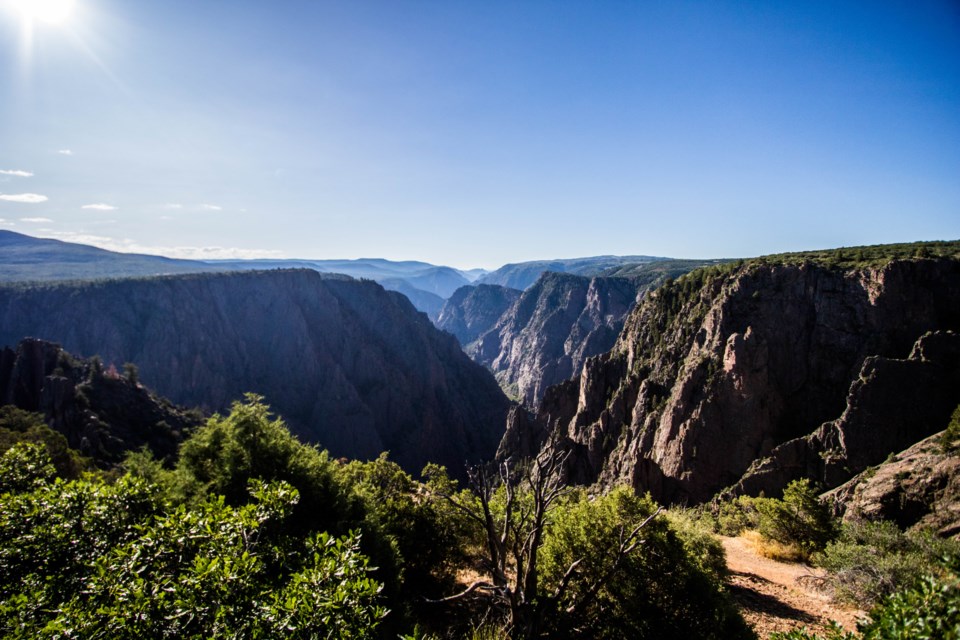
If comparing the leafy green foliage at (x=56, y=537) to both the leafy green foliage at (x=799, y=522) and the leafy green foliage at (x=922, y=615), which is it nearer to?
the leafy green foliage at (x=922, y=615)

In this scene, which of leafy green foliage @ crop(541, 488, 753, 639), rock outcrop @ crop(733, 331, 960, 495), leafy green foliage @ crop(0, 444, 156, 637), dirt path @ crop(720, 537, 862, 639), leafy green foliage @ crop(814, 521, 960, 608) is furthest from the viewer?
rock outcrop @ crop(733, 331, 960, 495)

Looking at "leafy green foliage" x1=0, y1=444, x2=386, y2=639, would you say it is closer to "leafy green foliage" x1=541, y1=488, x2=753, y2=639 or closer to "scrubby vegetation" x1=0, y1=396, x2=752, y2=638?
"scrubby vegetation" x1=0, y1=396, x2=752, y2=638

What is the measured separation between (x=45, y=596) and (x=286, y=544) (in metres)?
3.35

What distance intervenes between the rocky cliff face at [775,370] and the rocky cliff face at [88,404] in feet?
198

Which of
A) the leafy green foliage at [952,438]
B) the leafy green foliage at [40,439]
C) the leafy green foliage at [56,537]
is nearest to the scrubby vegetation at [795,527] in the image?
the leafy green foliage at [952,438]

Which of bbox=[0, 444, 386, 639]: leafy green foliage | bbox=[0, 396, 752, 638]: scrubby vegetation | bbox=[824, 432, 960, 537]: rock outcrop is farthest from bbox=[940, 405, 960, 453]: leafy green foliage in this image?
bbox=[0, 444, 386, 639]: leafy green foliage

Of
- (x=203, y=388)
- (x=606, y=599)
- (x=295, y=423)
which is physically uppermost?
(x=606, y=599)

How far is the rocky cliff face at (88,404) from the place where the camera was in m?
50.6

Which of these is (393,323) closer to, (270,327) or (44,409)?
(270,327)

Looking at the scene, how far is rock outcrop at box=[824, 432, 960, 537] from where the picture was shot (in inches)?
933

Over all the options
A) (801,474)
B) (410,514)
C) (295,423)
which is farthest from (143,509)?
(295,423)

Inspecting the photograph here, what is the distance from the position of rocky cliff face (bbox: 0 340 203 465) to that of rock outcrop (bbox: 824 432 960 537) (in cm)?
6411

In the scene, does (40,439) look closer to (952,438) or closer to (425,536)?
(425,536)

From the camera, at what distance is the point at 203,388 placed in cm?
10600
